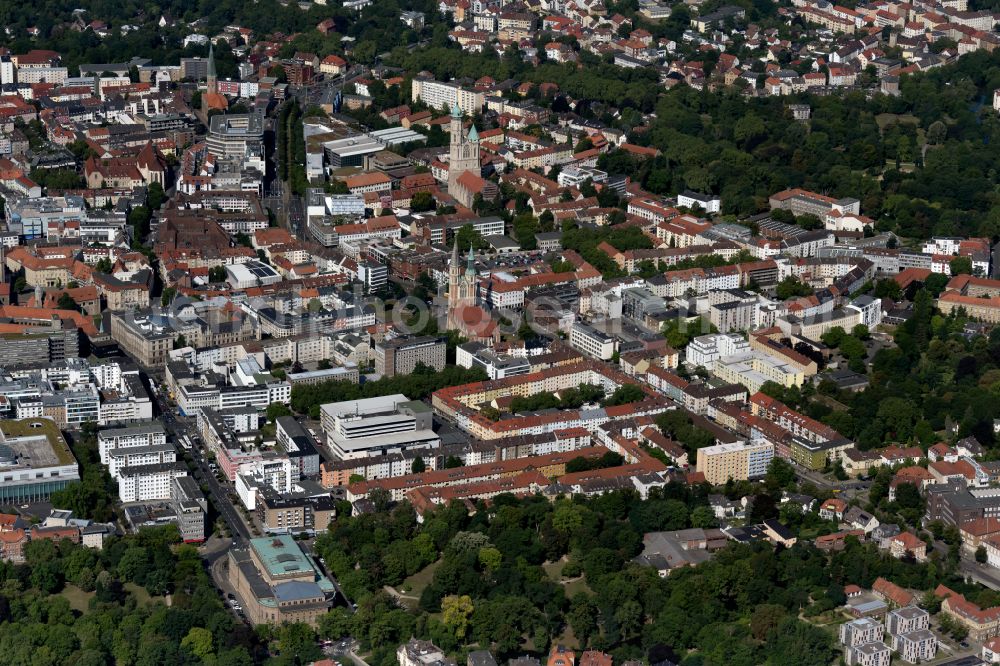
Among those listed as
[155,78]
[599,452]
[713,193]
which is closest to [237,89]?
[155,78]

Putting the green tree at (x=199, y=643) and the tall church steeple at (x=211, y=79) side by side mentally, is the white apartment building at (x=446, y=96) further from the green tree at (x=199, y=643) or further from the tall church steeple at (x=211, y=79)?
the green tree at (x=199, y=643)

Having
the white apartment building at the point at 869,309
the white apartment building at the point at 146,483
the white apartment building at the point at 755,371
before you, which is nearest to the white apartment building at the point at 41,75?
the white apartment building at the point at 869,309

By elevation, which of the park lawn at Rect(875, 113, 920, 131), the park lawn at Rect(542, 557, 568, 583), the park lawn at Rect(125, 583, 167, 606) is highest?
the park lawn at Rect(875, 113, 920, 131)

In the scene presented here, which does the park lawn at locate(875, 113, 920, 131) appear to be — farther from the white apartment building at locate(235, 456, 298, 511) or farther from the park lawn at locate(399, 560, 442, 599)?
the park lawn at locate(399, 560, 442, 599)

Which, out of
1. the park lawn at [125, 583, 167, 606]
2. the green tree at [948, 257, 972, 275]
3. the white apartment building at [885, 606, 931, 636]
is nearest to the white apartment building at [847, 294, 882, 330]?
the green tree at [948, 257, 972, 275]

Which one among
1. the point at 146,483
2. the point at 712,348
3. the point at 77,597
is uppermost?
the point at 712,348

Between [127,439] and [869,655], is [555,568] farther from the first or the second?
[127,439]

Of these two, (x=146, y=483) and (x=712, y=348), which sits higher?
(x=712, y=348)

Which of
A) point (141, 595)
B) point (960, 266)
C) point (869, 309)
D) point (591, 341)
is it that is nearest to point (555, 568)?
point (141, 595)
